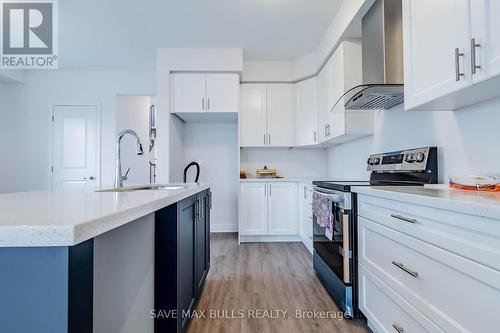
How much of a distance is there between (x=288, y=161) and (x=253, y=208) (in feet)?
3.53

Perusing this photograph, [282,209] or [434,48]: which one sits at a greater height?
[434,48]

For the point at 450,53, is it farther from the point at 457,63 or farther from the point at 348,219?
the point at 348,219

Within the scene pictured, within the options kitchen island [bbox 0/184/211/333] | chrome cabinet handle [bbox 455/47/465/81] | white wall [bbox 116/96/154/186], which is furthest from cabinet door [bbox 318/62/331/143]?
white wall [bbox 116/96/154/186]

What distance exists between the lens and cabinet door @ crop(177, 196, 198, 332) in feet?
4.33

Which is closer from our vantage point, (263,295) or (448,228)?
(448,228)

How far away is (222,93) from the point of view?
3570mm

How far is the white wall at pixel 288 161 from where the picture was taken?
4188mm

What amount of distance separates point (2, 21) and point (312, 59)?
375 centimetres

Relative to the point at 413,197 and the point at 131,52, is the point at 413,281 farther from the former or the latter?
the point at 131,52

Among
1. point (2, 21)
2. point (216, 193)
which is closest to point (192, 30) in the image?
point (2, 21)

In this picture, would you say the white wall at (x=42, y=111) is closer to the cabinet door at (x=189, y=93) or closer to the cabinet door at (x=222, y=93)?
the cabinet door at (x=189, y=93)

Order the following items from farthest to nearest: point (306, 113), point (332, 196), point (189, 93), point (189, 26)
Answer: point (306, 113), point (189, 93), point (189, 26), point (332, 196)

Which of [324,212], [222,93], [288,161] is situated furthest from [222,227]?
[324,212]

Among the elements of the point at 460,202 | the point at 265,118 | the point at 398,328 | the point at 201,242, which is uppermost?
the point at 265,118
